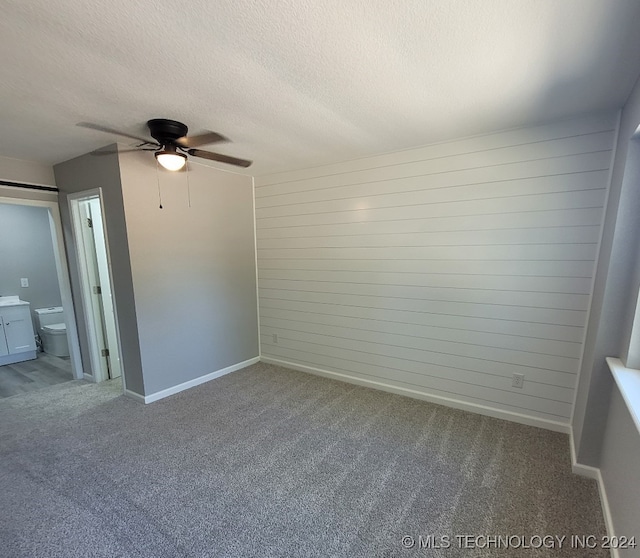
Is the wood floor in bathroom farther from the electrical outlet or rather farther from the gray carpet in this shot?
the electrical outlet

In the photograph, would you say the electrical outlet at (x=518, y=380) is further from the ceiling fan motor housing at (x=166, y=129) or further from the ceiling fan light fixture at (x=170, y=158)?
the ceiling fan motor housing at (x=166, y=129)

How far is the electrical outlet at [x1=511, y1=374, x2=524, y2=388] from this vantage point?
2.59 metres

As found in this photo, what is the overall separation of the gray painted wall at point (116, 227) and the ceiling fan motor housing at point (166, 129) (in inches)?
32.9

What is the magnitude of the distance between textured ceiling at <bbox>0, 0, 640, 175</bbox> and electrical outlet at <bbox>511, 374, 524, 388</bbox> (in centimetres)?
208

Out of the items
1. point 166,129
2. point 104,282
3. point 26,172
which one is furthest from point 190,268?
point 26,172

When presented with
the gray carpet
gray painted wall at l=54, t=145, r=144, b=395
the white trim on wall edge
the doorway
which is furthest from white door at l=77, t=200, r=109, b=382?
the white trim on wall edge

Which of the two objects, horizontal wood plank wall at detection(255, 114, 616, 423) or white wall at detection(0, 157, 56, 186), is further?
white wall at detection(0, 157, 56, 186)

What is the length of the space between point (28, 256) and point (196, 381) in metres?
3.56

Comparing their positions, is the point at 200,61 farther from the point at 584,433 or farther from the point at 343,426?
the point at 584,433

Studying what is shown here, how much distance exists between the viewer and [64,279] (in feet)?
11.5

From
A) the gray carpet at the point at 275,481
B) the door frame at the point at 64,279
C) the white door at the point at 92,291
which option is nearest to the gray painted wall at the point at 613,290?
the gray carpet at the point at 275,481

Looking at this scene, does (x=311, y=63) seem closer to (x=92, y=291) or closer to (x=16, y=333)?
(x=92, y=291)

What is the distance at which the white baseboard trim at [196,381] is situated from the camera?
3.09 metres

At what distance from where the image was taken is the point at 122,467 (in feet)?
7.05
